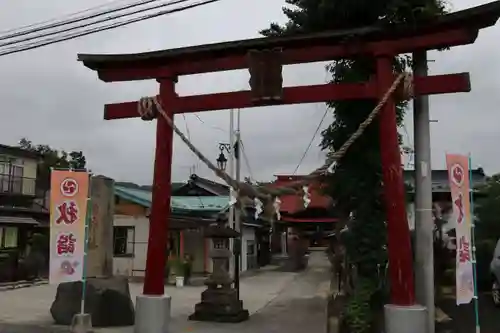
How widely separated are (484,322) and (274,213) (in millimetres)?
6551

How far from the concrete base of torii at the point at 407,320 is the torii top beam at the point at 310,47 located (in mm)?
3936

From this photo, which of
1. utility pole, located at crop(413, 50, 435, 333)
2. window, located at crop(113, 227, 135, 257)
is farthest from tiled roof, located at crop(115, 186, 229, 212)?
utility pole, located at crop(413, 50, 435, 333)

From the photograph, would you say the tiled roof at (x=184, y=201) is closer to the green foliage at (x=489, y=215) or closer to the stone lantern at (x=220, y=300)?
the stone lantern at (x=220, y=300)

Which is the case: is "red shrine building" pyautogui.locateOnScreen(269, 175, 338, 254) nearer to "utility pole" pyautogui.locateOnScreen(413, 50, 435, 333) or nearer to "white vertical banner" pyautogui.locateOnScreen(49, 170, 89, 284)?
"utility pole" pyautogui.locateOnScreen(413, 50, 435, 333)

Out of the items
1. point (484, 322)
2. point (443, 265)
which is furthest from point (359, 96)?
point (443, 265)

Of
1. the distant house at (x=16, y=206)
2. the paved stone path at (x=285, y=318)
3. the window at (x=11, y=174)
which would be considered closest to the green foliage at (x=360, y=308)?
the paved stone path at (x=285, y=318)

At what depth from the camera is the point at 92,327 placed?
12.0 metres

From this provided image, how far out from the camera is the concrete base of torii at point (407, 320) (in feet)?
25.0

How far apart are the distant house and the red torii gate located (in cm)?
1745

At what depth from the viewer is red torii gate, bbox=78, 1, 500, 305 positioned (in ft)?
26.1

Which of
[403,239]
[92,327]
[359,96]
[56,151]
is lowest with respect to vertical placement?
[92,327]

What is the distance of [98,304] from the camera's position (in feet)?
40.6

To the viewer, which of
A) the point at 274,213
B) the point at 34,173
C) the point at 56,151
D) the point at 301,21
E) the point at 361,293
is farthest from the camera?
the point at 56,151

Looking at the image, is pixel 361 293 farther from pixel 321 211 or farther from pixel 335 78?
pixel 321 211
